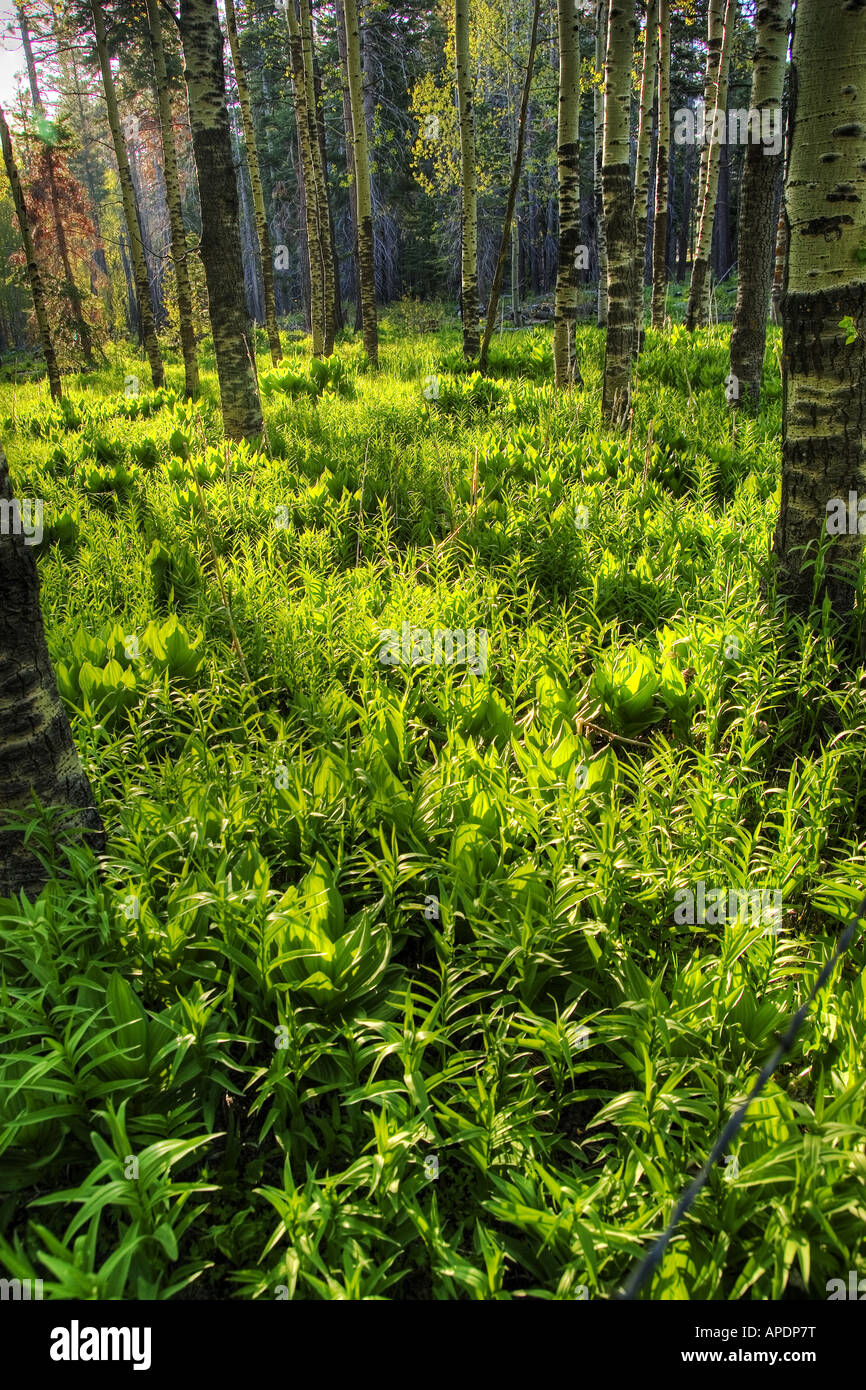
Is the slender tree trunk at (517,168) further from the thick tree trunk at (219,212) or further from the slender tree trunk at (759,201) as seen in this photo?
the thick tree trunk at (219,212)

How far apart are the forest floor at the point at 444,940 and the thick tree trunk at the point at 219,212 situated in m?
3.10

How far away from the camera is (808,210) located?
298cm

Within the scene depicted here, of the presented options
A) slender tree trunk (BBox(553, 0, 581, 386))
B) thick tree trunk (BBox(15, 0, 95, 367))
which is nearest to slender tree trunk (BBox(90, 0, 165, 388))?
slender tree trunk (BBox(553, 0, 581, 386))

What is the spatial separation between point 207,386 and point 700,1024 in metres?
13.8

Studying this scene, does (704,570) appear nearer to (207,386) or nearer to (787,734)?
(787,734)

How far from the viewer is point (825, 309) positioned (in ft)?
9.95

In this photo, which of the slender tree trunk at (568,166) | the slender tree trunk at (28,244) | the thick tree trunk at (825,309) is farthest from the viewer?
the slender tree trunk at (28,244)

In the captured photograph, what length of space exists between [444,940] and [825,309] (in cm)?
282

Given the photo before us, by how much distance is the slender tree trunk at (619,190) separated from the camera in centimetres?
648

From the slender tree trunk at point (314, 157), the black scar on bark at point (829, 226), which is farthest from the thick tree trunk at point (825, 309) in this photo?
the slender tree trunk at point (314, 157)

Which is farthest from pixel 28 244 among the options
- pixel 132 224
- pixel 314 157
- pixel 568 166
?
pixel 568 166

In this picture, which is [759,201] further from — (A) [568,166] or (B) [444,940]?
(B) [444,940]

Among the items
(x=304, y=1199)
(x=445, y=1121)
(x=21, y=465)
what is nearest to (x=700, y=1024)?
(x=445, y=1121)

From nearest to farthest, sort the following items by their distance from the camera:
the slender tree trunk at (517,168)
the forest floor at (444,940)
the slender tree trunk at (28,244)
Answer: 1. the forest floor at (444,940)
2. the slender tree trunk at (517,168)
3. the slender tree trunk at (28,244)
